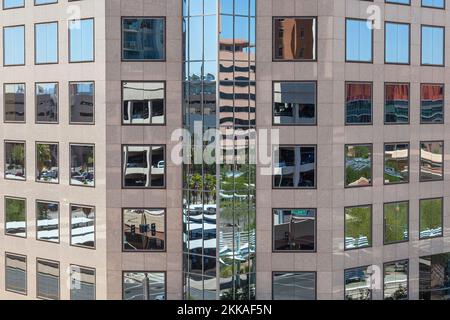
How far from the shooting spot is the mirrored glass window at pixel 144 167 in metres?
24.1

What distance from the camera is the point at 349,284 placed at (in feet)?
81.6

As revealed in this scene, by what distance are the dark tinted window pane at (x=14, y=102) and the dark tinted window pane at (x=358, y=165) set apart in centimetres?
1471

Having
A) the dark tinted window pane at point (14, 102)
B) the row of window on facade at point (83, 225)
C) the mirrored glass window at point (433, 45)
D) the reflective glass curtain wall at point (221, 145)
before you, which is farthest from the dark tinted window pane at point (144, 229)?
the mirrored glass window at point (433, 45)

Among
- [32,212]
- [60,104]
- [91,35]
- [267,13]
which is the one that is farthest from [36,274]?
[267,13]

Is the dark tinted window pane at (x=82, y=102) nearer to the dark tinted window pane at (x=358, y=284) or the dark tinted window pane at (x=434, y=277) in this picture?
the dark tinted window pane at (x=358, y=284)

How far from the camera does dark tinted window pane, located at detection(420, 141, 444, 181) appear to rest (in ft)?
87.7

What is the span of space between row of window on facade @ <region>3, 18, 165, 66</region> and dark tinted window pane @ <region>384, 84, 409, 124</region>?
9937 mm

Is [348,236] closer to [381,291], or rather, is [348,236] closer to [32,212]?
[381,291]

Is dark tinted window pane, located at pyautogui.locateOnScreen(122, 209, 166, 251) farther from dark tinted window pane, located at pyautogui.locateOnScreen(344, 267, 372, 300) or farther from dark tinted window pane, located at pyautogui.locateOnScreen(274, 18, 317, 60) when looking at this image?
dark tinted window pane, located at pyautogui.locateOnScreen(274, 18, 317, 60)

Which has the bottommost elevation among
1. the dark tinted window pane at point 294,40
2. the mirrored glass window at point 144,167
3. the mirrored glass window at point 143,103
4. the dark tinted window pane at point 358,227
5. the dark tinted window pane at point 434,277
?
the dark tinted window pane at point 434,277

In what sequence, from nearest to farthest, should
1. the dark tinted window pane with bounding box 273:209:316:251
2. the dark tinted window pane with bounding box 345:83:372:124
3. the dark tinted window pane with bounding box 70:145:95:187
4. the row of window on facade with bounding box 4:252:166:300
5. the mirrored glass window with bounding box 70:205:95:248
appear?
the dark tinted window pane with bounding box 273:209:316:251, the dark tinted window pane with bounding box 345:83:372:124, the row of window on facade with bounding box 4:252:166:300, the dark tinted window pane with bounding box 70:145:95:187, the mirrored glass window with bounding box 70:205:95:248

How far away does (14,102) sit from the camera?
26.9m

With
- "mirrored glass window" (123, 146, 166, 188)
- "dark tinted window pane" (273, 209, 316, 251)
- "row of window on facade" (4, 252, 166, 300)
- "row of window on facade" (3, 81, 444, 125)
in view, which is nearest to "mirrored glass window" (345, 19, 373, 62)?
"row of window on facade" (3, 81, 444, 125)
